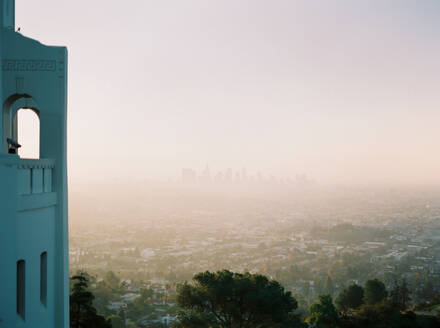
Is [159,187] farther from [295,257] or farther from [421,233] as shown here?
[421,233]

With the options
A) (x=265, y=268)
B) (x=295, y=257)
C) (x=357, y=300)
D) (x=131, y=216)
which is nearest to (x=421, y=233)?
(x=295, y=257)

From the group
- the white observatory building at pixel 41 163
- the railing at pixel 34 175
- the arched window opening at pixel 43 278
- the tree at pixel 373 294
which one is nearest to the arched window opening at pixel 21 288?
the white observatory building at pixel 41 163

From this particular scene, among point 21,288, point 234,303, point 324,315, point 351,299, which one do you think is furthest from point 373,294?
point 21,288

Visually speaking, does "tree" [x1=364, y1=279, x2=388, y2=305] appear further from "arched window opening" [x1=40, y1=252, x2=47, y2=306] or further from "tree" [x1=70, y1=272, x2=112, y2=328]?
"arched window opening" [x1=40, y1=252, x2=47, y2=306]

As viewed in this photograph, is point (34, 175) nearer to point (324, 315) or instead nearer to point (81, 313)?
point (81, 313)

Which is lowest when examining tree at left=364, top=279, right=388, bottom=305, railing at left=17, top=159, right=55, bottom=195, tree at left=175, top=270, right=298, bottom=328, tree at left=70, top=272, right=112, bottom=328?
tree at left=364, top=279, right=388, bottom=305

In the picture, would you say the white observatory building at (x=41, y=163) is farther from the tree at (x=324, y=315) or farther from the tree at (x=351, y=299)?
the tree at (x=351, y=299)

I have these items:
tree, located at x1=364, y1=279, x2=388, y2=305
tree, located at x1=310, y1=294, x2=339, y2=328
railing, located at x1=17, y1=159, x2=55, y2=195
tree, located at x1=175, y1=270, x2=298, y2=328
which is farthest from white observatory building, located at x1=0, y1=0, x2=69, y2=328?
tree, located at x1=364, y1=279, x2=388, y2=305

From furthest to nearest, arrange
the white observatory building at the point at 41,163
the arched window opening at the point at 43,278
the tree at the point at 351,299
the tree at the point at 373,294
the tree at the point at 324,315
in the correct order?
the tree at the point at 351,299
the tree at the point at 373,294
the tree at the point at 324,315
the arched window opening at the point at 43,278
the white observatory building at the point at 41,163
